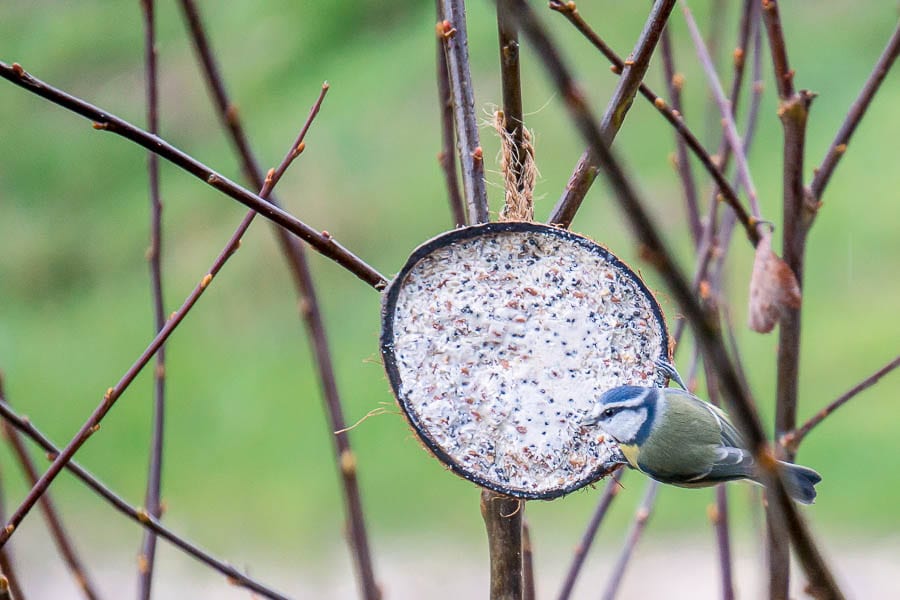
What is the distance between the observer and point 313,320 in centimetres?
66

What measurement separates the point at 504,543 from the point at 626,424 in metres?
0.11

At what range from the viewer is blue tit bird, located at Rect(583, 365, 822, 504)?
0.58 meters

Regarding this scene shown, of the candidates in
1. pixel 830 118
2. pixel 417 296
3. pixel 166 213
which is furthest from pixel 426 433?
pixel 166 213

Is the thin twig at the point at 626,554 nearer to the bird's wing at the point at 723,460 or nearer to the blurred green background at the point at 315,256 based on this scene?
the bird's wing at the point at 723,460

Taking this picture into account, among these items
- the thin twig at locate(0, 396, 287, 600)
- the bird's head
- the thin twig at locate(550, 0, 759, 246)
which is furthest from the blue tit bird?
the thin twig at locate(0, 396, 287, 600)

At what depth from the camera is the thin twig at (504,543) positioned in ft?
1.88

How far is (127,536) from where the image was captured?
221 cm

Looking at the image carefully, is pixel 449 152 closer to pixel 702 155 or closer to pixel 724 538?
pixel 702 155

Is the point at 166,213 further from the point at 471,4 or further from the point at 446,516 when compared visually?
the point at 446,516

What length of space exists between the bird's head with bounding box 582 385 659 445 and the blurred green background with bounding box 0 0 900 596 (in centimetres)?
118

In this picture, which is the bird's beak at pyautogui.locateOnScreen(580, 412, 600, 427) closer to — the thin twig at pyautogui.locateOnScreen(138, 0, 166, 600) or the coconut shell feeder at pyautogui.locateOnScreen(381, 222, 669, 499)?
the coconut shell feeder at pyautogui.locateOnScreen(381, 222, 669, 499)

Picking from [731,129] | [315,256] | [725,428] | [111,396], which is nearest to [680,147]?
[731,129]

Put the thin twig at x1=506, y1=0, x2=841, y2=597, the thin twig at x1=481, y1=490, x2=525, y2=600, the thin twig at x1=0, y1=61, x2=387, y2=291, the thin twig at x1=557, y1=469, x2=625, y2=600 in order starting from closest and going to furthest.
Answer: the thin twig at x1=506, y1=0, x2=841, y2=597
the thin twig at x1=0, y1=61, x2=387, y2=291
the thin twig at x1=481, y1=490, x2=525, y2=600
the thin twig at x1=557, y1=469, x2=625, y2=600

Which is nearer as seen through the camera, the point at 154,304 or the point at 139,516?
the point at 139,516
